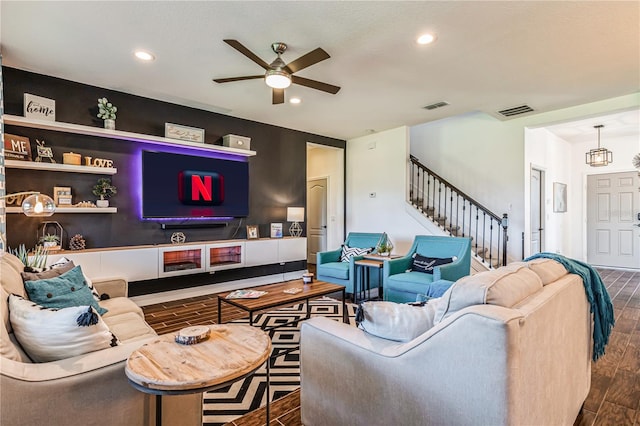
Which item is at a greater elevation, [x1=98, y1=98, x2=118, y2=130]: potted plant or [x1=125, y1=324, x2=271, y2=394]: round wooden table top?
[x1=98, y1=98, x2=118, y2=130]: potted plant

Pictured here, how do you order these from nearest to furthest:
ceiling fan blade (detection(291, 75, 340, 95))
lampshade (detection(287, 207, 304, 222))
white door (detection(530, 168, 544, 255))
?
ceiling fan blade (detection(291, 75, 340, 95)) < lampshade (detection(287, 207, 304, 222)) < white door (detection(530, 168, 544, 255))

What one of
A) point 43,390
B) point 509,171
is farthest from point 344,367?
point 509,171

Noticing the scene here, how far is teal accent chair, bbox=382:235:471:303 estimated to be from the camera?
3762mm

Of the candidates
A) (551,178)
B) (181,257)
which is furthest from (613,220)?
(181,257)

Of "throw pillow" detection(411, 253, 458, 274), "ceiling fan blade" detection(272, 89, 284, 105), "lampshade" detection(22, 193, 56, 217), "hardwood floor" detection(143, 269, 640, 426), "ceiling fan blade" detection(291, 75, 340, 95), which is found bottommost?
"hardwood floor" detection(143, 269, 640, 426)

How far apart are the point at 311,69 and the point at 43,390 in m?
3.46

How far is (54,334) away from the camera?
1408 mm

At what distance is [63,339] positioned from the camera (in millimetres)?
1408

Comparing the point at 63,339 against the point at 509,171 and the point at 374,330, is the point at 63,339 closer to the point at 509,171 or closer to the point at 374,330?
the point at 374,330

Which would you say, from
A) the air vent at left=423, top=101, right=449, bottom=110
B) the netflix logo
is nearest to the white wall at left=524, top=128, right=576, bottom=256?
the air vent at left=423, top=101, right=449, bottom=110

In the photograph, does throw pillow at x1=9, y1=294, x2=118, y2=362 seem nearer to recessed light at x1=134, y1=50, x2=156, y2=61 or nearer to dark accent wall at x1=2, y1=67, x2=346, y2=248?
recessed light at x1=134, y1=50, x2=156, y2=61

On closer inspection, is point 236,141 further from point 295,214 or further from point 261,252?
point 261,252

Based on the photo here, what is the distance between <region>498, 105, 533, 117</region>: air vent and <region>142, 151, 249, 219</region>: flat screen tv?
13.9 feet

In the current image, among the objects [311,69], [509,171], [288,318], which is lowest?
[288,318]
